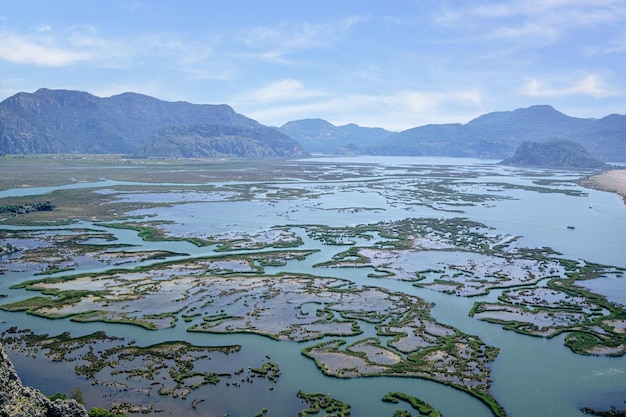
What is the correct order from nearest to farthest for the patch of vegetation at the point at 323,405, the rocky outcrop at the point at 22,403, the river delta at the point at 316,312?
the rocky outcrop at the point at 22,403 → the patch of vegetation at the point at 323,405 → the river delta at the point at 316,312

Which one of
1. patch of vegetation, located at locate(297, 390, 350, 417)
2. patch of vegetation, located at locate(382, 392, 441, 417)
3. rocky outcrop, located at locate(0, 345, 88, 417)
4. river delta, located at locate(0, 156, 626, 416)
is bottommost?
patch of vegetation, located at locate(382, 392, 441, 417)

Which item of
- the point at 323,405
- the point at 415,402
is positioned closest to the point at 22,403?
the point at 323,405

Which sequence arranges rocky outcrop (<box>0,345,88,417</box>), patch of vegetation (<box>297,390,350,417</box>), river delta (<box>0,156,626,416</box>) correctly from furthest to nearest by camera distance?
1. river delta (<box>0,156,626,416</box>)
2. patch of vegetation (<box>297,390,350,417</box>)
3. rocky outcrop (<box>0,345,88,417</box>)

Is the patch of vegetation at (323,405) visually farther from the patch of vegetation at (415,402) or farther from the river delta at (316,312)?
the patch of vegetation at (415,402)

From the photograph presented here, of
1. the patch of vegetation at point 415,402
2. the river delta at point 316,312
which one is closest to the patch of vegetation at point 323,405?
the river delta at point 316,312

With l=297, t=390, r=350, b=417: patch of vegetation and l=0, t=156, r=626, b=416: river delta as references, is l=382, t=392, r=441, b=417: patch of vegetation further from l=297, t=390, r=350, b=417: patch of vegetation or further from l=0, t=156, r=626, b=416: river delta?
l=297, t=390, r=350, b=417: patch of vegetation

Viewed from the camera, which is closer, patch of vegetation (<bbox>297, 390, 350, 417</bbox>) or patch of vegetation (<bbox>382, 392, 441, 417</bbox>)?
patch of vegetation (<bbox>297, 390, 350, 417</bbox>)

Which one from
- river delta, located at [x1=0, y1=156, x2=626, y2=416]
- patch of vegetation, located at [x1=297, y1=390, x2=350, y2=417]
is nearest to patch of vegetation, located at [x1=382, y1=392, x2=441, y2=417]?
river delta, located at [x1=0, y1=156, x2=626, y2=416]

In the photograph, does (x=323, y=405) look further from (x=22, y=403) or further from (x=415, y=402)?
(x=22, y=403)
